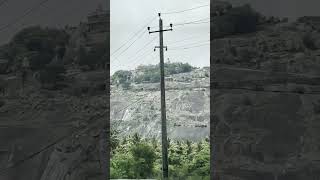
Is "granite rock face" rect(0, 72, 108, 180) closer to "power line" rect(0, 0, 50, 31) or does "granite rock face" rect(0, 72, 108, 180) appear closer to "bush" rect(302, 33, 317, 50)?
"power line" rect(0, 0, 50, 31)

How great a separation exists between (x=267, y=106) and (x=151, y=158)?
7.15 ft

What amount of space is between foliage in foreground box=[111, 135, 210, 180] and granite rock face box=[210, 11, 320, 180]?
4.62 feet

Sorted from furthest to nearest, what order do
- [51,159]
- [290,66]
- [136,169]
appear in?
[136,169] < [51,159] < [290,66]

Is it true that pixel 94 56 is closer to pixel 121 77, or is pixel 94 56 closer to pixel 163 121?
pixel 121 77

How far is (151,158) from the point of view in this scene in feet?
19.3

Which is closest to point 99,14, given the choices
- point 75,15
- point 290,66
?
point 75,15

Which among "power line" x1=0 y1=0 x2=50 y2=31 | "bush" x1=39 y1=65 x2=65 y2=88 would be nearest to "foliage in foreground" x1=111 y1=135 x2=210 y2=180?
"bush" x1=39 y1=65 x2=65 y2=88

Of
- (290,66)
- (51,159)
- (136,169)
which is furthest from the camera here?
(136,169)

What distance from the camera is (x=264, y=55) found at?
424 cm

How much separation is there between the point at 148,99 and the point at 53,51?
1.91 meters

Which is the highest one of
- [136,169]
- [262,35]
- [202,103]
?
[262,35]

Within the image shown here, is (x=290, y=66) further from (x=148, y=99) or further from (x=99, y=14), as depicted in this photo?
(x=148, y=99)

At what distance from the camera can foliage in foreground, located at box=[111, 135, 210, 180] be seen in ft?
18.6

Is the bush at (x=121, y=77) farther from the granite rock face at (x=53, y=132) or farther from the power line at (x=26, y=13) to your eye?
the power line at (x=26, y=13)
